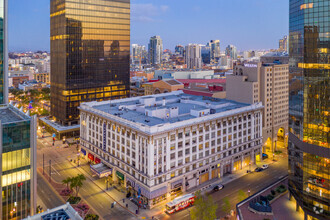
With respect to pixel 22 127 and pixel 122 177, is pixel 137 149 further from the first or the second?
pixel 22 127

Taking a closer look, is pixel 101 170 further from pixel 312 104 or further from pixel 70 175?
pixel 312 104

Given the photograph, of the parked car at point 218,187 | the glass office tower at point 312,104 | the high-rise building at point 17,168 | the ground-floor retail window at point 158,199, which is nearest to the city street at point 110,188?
the parked car at point 218,187

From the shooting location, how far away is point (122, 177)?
87.1 meters

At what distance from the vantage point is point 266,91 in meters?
123

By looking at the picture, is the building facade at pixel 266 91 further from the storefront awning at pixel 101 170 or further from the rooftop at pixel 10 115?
the rooftop at pixel 10 115

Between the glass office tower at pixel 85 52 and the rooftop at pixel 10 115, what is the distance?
6766 centimetres

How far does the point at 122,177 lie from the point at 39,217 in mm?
44316

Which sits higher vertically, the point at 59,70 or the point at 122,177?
the point at 59,70

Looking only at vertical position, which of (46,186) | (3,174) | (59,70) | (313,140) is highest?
(59,70)

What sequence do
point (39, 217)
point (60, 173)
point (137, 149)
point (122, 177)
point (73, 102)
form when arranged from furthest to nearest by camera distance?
point (73, 102) → point (60, 173) → point (122, 177) → point (137, 149) → point (39, 217)

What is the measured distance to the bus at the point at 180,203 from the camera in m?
73.7

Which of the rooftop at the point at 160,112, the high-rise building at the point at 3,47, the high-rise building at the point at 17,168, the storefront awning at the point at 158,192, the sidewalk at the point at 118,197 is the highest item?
the high-rise building at the point at 3,47

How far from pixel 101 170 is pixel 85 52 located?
77.9 m

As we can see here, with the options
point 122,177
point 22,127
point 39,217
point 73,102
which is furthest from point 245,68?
point 39,217
